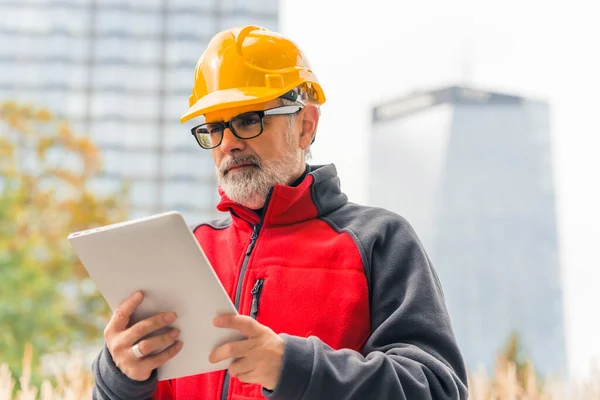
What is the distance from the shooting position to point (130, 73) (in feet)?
52.2

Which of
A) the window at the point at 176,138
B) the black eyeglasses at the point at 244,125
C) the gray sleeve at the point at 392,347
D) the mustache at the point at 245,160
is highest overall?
the black eyeglasses at the point at 244,125

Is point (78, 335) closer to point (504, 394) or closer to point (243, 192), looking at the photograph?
point (504, 394)

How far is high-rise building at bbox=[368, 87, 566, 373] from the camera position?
13.5m

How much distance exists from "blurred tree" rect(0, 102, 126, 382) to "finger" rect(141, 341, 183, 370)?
513 centimetres

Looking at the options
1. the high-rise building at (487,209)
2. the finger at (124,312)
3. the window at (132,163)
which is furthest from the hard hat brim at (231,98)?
the window at (132,163)

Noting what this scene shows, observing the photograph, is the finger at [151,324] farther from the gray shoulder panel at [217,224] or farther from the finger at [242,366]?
the gray shoulder panel at [217,224]

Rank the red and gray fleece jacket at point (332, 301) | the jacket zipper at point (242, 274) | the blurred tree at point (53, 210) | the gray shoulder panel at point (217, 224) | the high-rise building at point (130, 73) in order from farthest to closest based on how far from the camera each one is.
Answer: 1. the high-rise building at point (130, 73)
2. the blurred tree at point (53, 210)
3. the gray shoulder panel at point (217, 224)
4. the jacket zipper at point (242, 274)
5. the red and gray fleece jacket at point (332, 301)

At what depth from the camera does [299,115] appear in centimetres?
120

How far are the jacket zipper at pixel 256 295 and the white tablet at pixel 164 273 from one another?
19 cm

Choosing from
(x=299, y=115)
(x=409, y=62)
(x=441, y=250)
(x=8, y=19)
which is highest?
(x=8, y=19)

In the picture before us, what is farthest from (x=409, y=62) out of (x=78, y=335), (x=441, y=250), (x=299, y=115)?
(x=441, y=250)

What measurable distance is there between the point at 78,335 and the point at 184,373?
713 centimetres

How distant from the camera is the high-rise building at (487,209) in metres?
13.5

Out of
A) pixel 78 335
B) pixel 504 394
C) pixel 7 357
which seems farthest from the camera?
pixel 78 335
